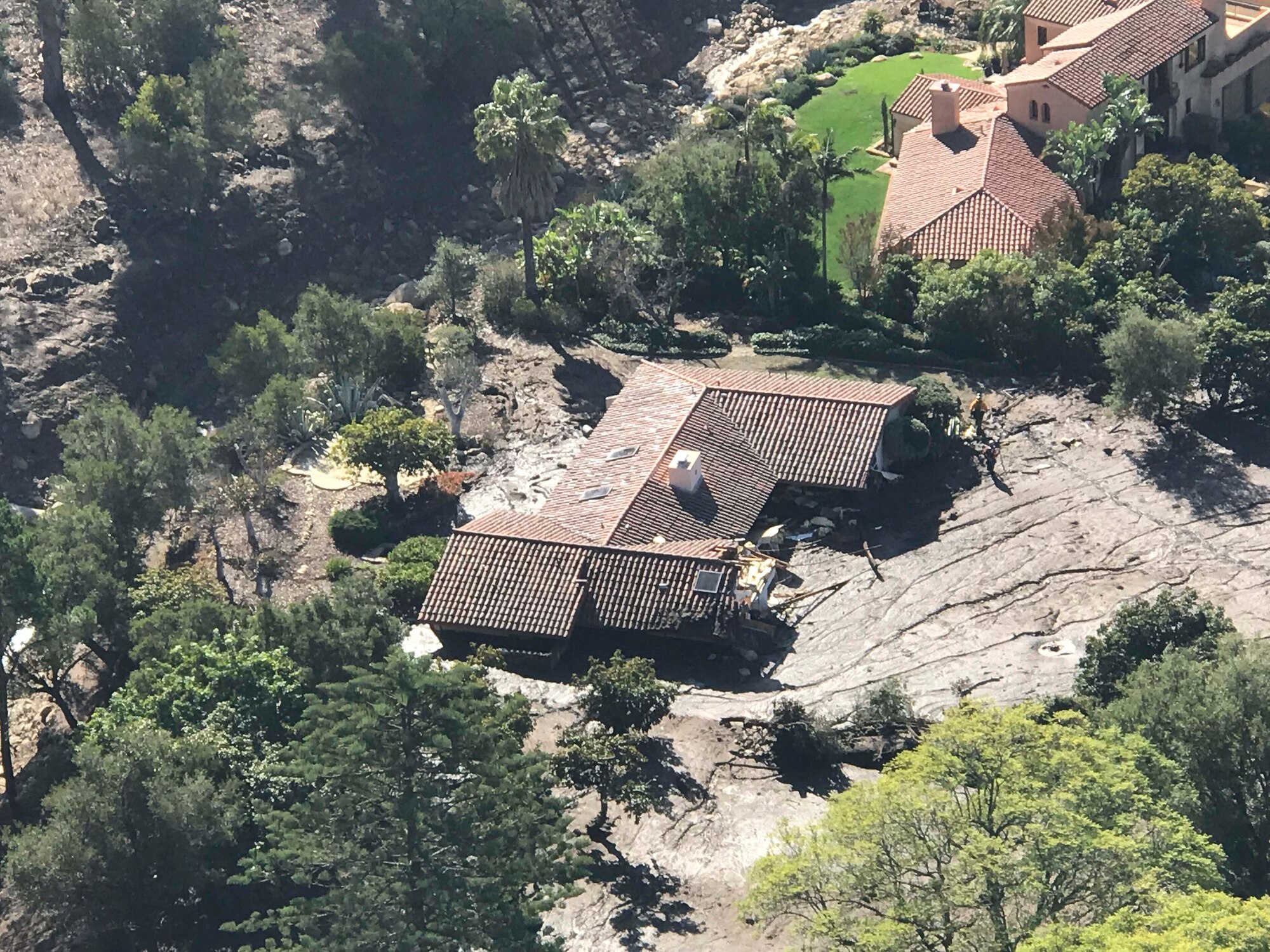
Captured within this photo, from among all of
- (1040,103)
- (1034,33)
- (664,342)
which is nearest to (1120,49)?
(1040,103)

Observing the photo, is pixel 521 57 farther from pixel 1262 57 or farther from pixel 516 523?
pixel 516 523

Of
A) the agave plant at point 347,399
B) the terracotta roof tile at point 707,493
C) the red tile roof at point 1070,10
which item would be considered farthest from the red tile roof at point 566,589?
the red tile roof at point 1070,10

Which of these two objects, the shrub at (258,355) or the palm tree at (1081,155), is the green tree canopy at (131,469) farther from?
the palm tree at (1081,155)

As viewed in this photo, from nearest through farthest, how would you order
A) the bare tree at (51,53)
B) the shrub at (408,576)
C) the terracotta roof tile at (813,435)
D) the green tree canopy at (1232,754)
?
the green tree canopy at (1232,754)
the shrub at (408,576)
the terracotta roof tile at (813,435)
the bare tree at (51,53)

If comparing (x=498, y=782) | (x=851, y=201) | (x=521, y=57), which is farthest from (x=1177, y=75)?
(x=498, y=782)

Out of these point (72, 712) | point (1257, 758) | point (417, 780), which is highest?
point (417, 780)

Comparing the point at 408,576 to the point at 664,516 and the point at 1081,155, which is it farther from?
the point at 1081,155
